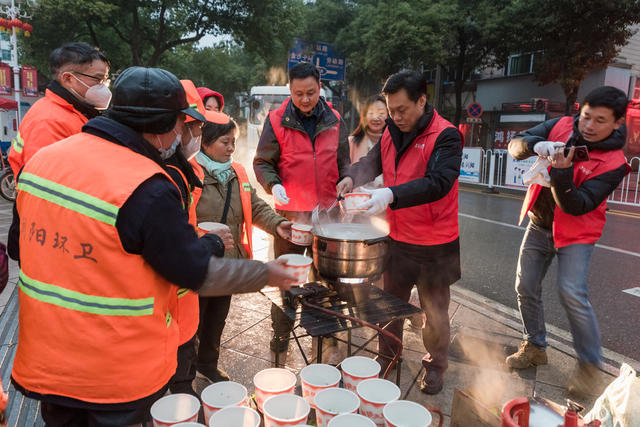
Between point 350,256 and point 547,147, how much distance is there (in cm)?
170

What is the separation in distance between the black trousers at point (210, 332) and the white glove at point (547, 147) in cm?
254

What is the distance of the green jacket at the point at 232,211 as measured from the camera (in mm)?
3025

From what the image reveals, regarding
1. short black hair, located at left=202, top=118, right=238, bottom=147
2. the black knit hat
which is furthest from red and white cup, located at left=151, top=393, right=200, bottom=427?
short black hair, located at left=202, top=118, right=238, bottom=147

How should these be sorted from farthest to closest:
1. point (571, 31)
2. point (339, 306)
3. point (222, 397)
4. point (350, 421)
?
point (571, 31) < point (339, 306) < point (222, 397) < point (350, 421)

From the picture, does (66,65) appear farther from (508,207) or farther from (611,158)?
(508,207)

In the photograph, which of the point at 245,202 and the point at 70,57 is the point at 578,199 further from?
the point at 70,57

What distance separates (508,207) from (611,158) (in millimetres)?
8525

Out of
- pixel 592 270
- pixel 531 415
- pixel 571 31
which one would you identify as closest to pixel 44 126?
pixel 531 415

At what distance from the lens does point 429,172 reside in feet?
9.48

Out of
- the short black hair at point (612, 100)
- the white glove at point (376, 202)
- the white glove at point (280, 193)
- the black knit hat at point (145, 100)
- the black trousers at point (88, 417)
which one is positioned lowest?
the black trousers at point (88, 417)

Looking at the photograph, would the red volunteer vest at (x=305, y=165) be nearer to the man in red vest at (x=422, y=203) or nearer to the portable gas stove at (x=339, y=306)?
the man in red vest at (x=422, y=203)

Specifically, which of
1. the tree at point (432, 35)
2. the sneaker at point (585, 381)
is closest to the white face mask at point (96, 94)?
the sneaker at point (585, 381)

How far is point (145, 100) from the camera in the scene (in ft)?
5.00

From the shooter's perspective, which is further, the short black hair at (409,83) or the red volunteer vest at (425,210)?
the red volunteer vest at (425,210)
